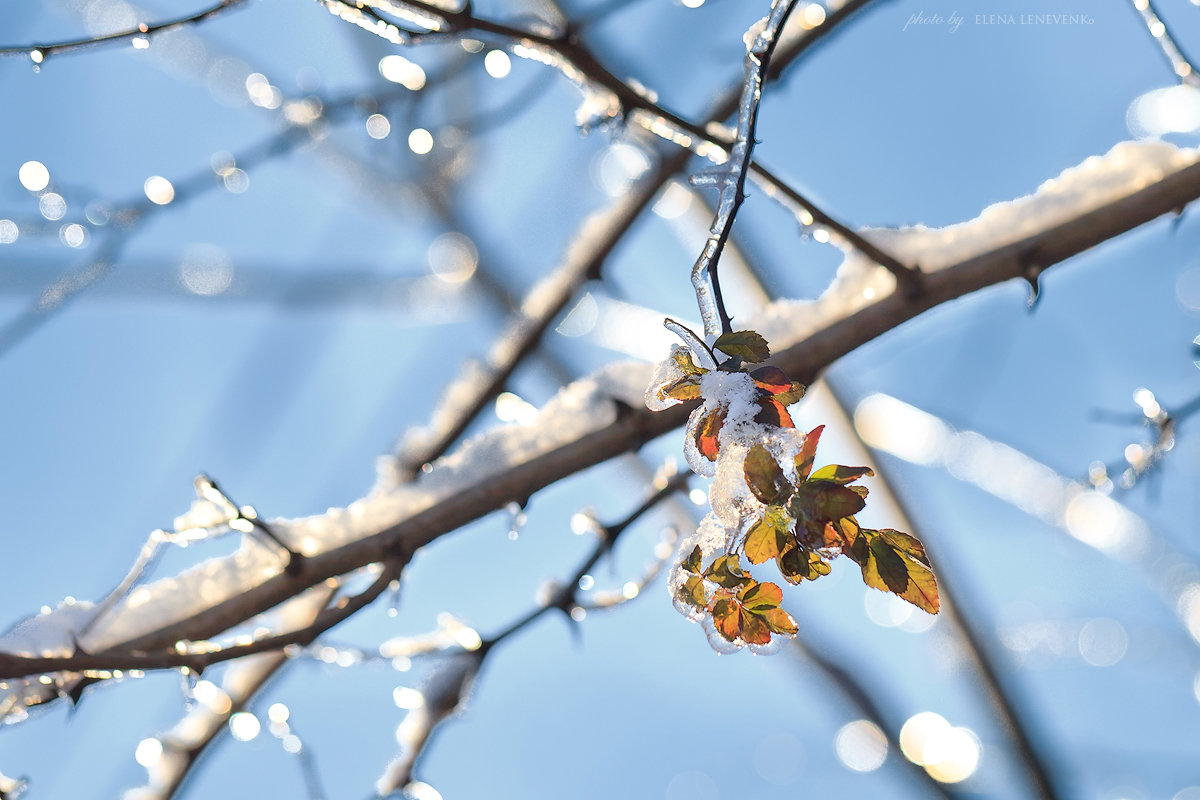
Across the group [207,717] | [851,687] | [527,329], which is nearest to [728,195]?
[527,329]

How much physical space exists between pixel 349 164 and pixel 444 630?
2661 millimetres

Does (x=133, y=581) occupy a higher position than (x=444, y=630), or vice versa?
(x=133, y=581)

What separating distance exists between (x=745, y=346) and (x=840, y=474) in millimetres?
140

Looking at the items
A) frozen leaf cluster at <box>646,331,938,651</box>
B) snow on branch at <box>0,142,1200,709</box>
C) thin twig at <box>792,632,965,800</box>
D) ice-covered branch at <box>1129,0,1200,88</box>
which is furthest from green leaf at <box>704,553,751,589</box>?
thin twig at <box>792,632,965,800</box>

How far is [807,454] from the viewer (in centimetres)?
69

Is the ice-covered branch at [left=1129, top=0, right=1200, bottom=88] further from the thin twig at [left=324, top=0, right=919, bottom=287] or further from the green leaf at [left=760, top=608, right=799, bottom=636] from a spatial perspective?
the green leaf at [left=760, top=608, right=799, bottom=636]

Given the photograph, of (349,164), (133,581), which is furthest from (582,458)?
(349,164)

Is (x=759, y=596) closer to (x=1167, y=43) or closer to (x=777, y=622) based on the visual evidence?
(x=777, y=622)

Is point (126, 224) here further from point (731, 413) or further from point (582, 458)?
point (731, 413)

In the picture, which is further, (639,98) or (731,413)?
(639,98)

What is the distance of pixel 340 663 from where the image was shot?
1.42 meters

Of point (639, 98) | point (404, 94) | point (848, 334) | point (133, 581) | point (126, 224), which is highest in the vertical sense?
point (639, 98)

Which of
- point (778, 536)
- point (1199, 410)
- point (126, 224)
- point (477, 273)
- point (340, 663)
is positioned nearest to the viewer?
point (778, 536)

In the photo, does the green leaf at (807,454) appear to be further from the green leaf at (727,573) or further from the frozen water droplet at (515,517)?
the frozen water droplet at (515,517)
